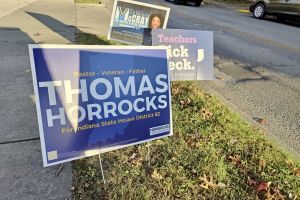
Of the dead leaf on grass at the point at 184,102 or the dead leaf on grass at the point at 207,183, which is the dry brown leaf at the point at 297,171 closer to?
the dead leaf on grass at the point at 207,183

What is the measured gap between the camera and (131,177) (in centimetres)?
274

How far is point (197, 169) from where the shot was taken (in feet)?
9.53

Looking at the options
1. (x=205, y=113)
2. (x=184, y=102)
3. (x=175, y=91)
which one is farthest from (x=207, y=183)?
(x=175, y=91)

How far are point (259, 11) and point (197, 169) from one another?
14.2 m

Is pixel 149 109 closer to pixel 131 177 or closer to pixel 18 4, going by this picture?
pixel 131 177

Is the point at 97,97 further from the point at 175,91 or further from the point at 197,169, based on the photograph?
the point at 175,91

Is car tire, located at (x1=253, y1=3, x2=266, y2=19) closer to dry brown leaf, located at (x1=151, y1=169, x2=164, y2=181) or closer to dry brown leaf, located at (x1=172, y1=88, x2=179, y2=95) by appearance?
dry brown leaf, located at (x1=172, y1=88, x2=179, y2=95)

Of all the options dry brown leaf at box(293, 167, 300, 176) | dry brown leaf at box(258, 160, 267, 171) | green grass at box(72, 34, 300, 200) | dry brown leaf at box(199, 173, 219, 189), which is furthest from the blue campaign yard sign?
dry brown leaf at box(293, 167, 300, 176)

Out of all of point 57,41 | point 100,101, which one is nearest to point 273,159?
point 100,101

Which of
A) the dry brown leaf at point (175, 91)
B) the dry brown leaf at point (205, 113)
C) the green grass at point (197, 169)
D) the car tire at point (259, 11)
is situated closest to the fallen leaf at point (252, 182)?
the green grass at point (197, 169)

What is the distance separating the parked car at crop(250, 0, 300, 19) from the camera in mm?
13366

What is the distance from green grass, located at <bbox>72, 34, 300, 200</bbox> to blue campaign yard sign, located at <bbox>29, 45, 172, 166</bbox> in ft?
1.05

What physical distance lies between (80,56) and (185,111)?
1982 millimetres

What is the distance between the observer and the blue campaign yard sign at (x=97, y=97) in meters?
2.24
